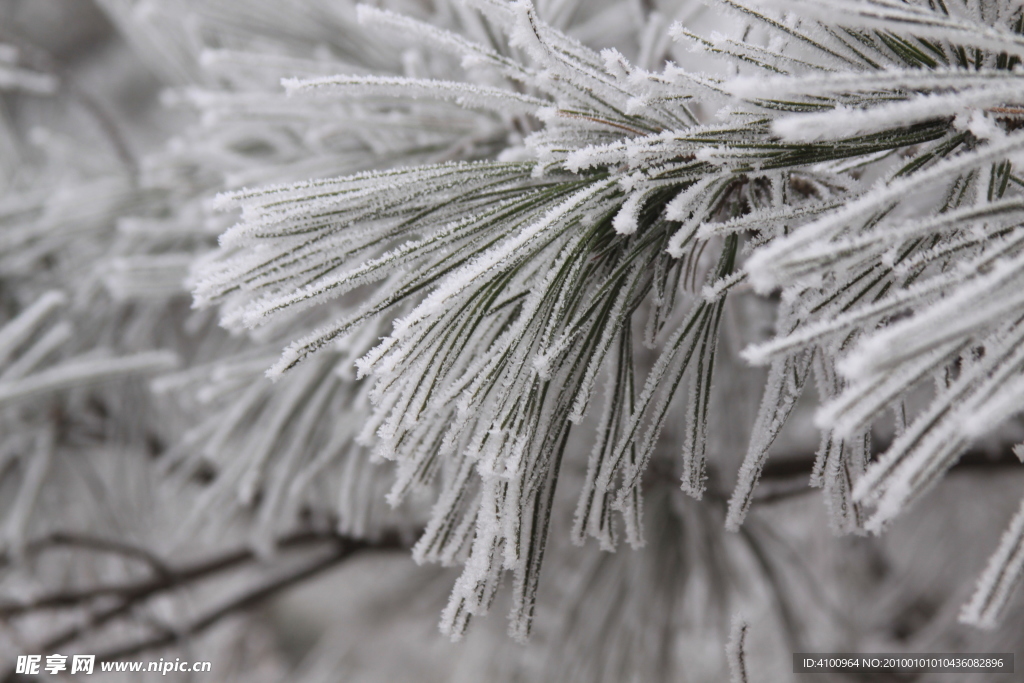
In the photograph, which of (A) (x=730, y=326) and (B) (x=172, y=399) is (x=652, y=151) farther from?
(B) (x=172, y=399)

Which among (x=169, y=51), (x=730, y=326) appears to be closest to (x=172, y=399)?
(x=169, y=51)

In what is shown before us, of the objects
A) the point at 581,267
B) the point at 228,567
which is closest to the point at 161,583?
the point at 228,567

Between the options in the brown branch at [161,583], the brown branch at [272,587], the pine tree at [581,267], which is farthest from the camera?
the brown branch at [272,587]

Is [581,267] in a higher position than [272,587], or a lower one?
higher

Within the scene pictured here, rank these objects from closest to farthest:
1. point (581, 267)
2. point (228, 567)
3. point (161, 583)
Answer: point (581, 267)
point (161, 583)
point (228, 567)

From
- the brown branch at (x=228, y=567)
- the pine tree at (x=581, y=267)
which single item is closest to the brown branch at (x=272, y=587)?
the brown branch at (x=228, y=567)

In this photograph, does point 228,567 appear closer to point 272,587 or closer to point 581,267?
point 272,587

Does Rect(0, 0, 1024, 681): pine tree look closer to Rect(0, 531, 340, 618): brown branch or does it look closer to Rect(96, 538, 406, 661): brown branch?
Rect(0, 531, 340, 618): brown branch

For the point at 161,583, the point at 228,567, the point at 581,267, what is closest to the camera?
the point at 581,267

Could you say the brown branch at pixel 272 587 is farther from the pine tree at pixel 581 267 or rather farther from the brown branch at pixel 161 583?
the pine tree at pixel 581 267

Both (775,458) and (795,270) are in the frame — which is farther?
(775,458)

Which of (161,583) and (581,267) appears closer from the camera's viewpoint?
(581,267)
